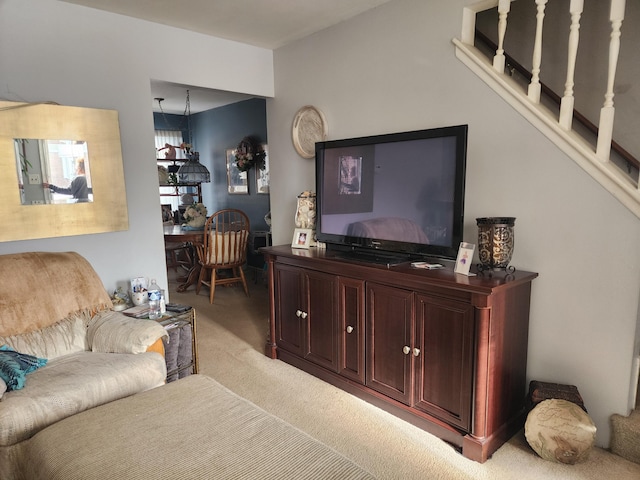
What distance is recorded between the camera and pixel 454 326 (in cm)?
197

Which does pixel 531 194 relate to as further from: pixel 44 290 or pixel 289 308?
pixel 44 290

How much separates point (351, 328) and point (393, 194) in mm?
826

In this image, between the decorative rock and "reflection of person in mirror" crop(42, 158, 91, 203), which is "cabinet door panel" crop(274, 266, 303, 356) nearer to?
"reflection of person in mirror" crop(42, 158, 91, 203)

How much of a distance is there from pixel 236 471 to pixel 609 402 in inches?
69.0

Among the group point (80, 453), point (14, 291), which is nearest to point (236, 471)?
point (80, 453)

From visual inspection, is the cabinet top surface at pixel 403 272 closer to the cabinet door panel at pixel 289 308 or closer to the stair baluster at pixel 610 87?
the cabinet door panel at pixel 289 308

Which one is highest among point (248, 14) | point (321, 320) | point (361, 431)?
point (248, 14)

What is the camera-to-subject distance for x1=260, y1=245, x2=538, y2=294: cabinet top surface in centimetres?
188

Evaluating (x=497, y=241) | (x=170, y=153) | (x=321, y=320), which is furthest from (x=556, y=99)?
(x=170, y=153)

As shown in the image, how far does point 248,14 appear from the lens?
9.12 ft

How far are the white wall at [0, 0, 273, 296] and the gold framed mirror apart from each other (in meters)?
0.07

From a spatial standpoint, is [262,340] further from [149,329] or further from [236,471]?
[236,471]

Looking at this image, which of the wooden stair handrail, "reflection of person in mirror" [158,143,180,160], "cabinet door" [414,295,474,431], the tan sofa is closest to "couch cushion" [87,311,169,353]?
the tan sofa

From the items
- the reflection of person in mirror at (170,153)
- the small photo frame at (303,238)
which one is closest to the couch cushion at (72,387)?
the small photo frame at (303,238)
